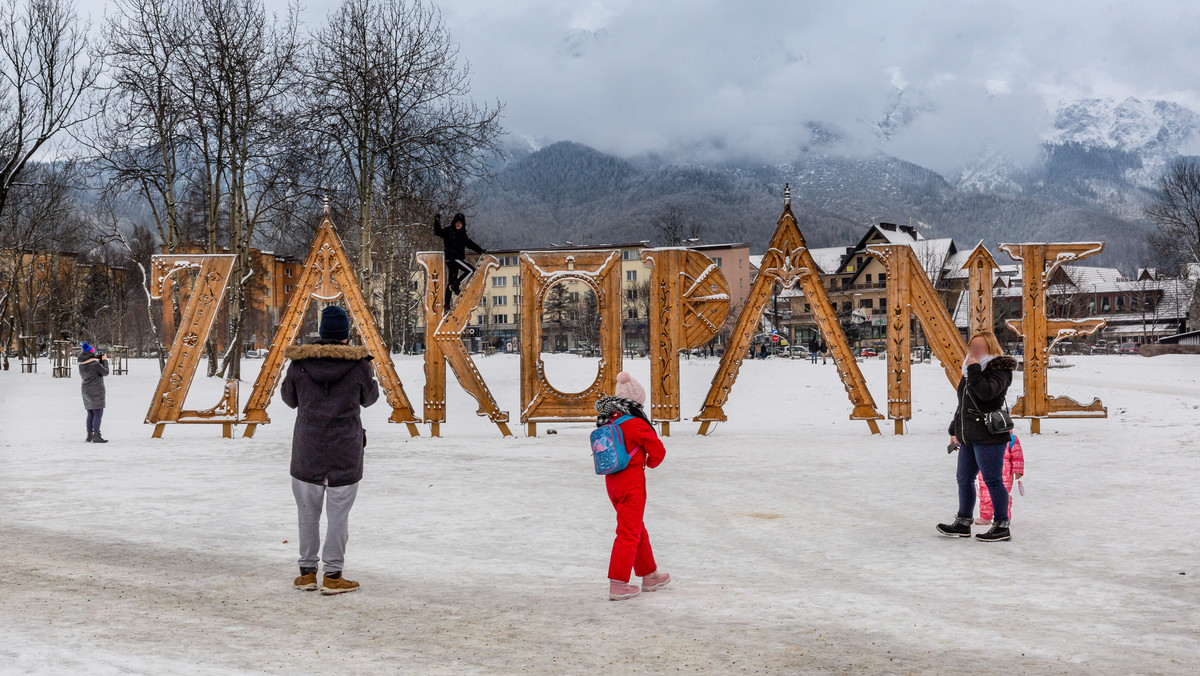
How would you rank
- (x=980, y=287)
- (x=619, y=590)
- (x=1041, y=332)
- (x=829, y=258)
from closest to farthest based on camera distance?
(x=619, y=590), (x=1041, y=332), (x=980, y=287), (x=829, y=258)

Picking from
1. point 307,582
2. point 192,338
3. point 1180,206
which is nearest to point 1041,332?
point 307,582

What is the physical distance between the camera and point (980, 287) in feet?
53.9

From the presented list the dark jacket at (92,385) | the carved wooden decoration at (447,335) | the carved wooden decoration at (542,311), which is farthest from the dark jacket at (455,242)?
the dark jacket at (92,385)

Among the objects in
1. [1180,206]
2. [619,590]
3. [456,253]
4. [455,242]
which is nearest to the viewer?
[619,590]

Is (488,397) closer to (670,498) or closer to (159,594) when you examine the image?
(670,498)

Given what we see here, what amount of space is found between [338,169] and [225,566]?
24.0m

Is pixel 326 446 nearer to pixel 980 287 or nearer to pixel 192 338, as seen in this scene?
pixel 192 338

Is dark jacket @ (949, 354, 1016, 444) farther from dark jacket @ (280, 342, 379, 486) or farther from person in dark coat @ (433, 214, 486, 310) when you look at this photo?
person in dark coat @ (433, 214, 486, 310)

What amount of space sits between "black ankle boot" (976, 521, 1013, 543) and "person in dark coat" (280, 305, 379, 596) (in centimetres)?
500

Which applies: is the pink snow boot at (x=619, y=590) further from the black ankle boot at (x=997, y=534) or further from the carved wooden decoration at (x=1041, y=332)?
the carved wooden decoration at (x=1041, y=332)

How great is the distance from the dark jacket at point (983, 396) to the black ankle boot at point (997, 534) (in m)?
0.70

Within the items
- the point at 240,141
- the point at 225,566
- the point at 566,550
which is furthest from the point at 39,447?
the point at 240,141

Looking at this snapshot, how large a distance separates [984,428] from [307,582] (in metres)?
5.36

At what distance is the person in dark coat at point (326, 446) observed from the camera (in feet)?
21.6
